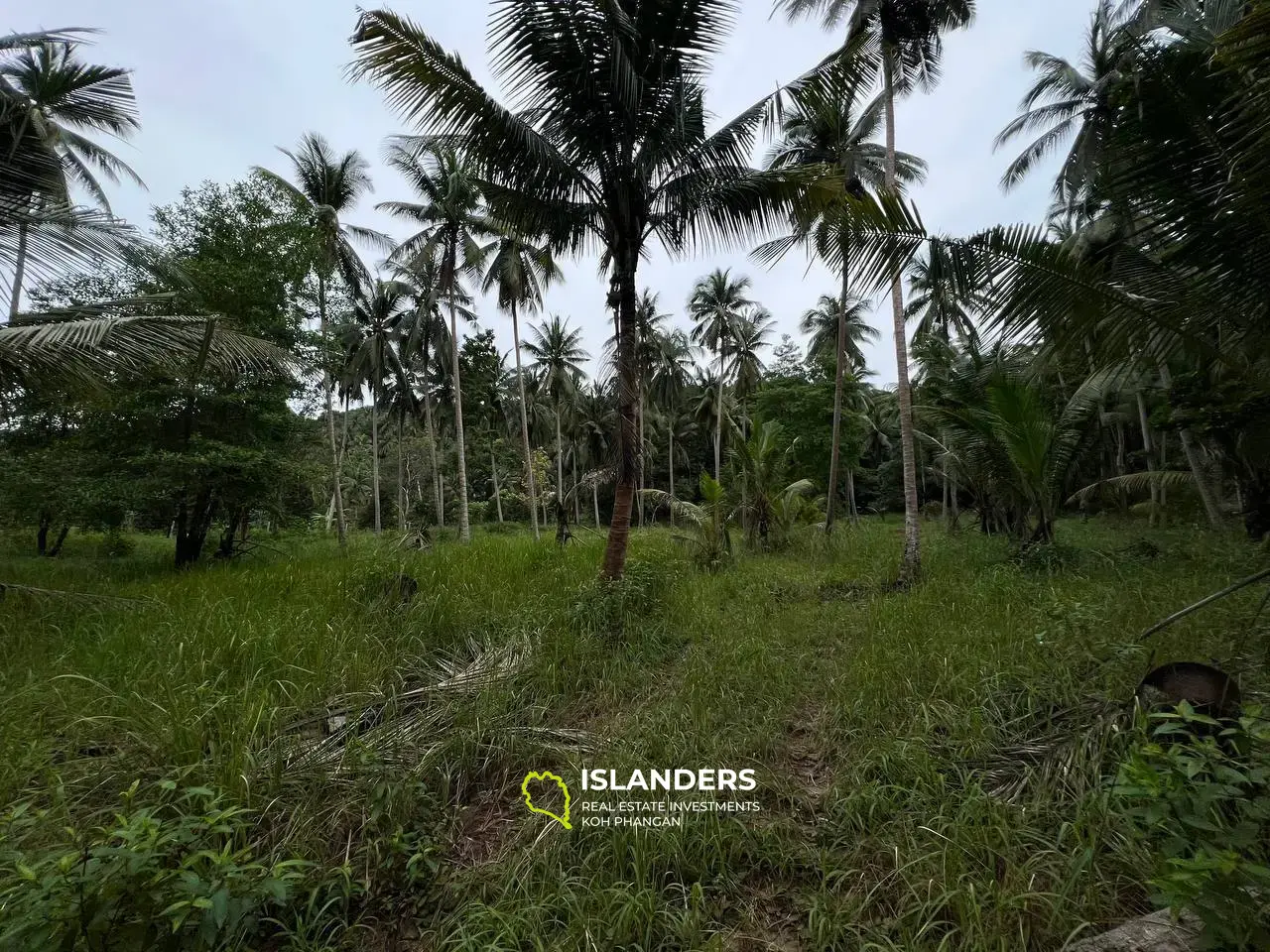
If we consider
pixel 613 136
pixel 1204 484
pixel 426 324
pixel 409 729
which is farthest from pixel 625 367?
pixel 426 324

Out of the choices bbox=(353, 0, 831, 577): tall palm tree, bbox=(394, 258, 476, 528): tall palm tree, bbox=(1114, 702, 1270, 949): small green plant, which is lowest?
bbox=(1114, 702, 1270, 949): small green plant

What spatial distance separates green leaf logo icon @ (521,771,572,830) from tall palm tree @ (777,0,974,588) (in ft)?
17.5

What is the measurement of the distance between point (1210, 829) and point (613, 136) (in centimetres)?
603

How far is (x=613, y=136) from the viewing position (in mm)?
4797

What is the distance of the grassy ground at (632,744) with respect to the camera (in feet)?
5.75

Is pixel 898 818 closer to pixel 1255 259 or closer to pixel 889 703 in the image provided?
pixel 889 703

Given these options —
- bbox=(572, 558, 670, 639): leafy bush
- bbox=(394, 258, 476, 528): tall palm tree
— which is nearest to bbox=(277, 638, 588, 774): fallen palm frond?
bbox=(572, 558, 670, 639): leafy bush

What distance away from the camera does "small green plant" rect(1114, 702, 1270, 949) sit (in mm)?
1188

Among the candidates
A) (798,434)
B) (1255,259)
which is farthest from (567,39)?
(798,434)

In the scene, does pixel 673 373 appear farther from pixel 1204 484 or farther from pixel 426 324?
pixel 1204 484

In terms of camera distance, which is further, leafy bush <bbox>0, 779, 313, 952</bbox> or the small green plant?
leafy bush <bbox>0, 779, 313, 952</bbox>

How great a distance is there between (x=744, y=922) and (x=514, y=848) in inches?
40.3

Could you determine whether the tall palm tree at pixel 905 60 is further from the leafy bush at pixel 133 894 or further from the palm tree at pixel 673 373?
the palm tree at pixel 673 373

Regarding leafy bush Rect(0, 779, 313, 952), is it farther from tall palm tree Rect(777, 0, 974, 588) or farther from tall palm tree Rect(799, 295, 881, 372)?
tall palm tree Rect(799, 295, 881, 372)
